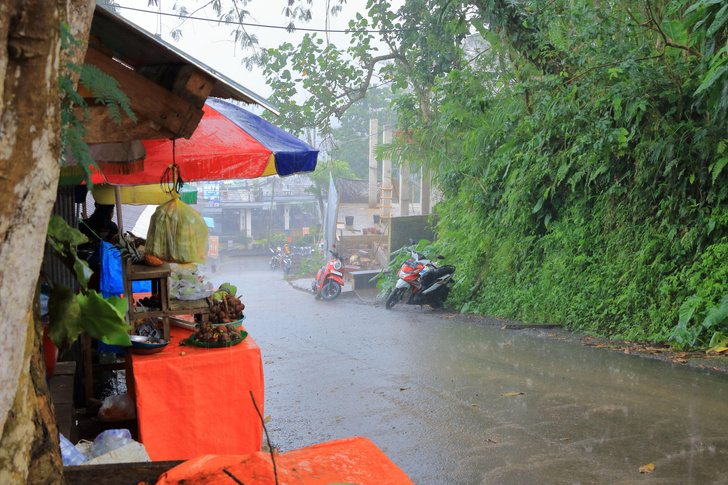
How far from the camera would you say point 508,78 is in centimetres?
1047

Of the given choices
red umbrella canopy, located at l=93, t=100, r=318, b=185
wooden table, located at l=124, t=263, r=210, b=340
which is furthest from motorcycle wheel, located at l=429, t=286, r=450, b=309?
wooden table, located at l=124, t=263, r=210, b=340

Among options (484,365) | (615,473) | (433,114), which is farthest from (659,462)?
(433,114)

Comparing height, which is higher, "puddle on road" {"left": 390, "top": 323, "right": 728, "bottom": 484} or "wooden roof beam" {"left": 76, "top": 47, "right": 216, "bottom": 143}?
"wooden roof beam" {"left": 76, "top": 47, "right": 216, "bottom": 143}

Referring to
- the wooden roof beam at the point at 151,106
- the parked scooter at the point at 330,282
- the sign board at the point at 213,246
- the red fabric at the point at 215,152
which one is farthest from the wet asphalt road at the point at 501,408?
the sign board at the point at 213,246

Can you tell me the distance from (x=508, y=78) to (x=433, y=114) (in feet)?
12.9

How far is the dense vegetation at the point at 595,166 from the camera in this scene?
6828 millimetres

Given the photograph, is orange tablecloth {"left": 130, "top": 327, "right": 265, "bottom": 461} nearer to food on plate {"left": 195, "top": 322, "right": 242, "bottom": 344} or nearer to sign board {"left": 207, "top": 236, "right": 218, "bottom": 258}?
food on plate {"left": 195, "top": 322, "right": 242, "bottom": 344}

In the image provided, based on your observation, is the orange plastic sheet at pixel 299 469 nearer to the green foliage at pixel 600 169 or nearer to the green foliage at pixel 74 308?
the green foliage at pixel 74 308

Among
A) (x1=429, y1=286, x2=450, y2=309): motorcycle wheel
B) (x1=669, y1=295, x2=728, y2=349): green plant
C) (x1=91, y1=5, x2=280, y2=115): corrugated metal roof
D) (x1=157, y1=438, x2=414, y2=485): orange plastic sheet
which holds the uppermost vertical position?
(x1=91, y1=5, x2=280, y2=115): corrugated metal roof

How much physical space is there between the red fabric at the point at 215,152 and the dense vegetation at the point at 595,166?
4.75 m

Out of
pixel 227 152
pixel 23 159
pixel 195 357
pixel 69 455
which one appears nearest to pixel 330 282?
pixel 227 152

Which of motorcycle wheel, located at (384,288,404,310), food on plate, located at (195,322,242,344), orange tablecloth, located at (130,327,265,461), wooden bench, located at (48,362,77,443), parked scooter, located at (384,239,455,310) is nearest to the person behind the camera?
wooden bench, located at (48,362,77,443)

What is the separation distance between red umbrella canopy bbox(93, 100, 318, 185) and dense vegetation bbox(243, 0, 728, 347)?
4463 millimetres

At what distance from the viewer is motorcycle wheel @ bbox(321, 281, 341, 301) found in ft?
49.2
